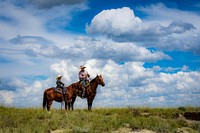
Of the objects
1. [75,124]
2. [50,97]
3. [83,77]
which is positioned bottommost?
[75,124]

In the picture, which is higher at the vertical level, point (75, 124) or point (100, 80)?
point (100, 80)

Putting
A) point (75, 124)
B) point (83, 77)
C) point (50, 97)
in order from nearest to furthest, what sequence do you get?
point (75, 124)
point (50, 97)
point (83, 77)

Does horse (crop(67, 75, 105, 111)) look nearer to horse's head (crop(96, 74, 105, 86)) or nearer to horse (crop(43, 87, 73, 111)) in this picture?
horse's head (crop(96, 74, 105, 86))

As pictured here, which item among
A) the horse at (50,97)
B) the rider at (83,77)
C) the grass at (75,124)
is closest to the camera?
the grass at (75,124)

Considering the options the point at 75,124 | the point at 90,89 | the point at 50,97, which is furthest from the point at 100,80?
the point at 75,124

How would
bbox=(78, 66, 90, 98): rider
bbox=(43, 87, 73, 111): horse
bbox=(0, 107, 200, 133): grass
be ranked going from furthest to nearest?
bbox=(78, 66, 90, 98): rider
bbox=(43, 87, 73, 111): horse
bbox=(0, 107, 200, 133): grass

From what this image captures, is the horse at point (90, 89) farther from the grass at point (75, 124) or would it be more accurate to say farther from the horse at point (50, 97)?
the grass at point (75, 124)

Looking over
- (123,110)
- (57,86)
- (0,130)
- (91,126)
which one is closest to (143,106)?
(123,110)

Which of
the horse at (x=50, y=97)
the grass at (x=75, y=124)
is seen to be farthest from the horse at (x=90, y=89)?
the grass at (x=75, y=124)

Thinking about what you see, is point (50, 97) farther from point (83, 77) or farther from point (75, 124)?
point (75, 124)

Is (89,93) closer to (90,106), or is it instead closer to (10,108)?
(90,106)

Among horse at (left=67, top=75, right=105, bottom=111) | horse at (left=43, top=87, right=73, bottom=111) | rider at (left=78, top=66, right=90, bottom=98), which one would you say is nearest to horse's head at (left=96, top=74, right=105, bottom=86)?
horse at (left=67, top=75, right=105, bottom=111)

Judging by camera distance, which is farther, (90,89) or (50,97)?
(90,89)

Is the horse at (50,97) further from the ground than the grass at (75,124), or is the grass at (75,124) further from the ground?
the horse at (50,97)
